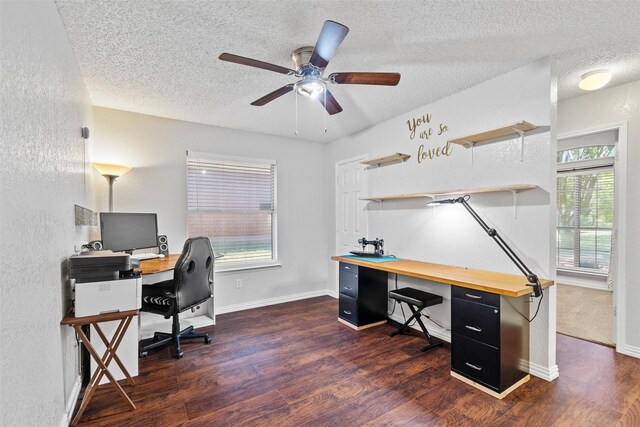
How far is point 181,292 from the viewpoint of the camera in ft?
8.86

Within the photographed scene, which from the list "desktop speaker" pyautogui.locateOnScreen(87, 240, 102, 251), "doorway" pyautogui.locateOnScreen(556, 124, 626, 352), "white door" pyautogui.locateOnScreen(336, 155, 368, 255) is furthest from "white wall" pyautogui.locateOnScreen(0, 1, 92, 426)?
"doorway" pyautogui.locateOnScreen(556, 124, 626, 352)

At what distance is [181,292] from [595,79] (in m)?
3.98

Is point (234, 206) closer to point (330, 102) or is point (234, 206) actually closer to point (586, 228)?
point (330, 102)

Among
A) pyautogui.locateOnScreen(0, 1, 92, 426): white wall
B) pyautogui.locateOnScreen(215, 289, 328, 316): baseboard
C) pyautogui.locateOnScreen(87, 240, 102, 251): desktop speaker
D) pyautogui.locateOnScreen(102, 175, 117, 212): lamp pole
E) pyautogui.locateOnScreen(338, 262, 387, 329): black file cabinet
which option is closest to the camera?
pyautogui.locateOnScreen(0, 1, 92, 426): white wall

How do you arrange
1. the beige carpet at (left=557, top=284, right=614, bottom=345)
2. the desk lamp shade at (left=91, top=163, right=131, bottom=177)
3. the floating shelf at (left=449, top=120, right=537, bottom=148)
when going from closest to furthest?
the floating shelf at (left=449, top=120, right=537, bottom=148) < the desk lamp shade at (left=91, top=163, right=131, bottom=177) < the beige carpet at (left=557, top=284, right=614, bottom=345)

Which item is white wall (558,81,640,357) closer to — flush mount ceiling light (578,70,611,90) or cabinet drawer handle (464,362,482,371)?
flush mount ceiling light (578,70,611,90)

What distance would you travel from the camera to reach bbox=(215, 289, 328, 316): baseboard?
157 inches

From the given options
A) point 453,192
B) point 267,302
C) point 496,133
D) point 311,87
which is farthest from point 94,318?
point 496,133

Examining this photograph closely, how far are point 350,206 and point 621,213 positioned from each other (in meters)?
2.83

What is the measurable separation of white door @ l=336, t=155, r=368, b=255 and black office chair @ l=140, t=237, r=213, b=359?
2079 millimetres

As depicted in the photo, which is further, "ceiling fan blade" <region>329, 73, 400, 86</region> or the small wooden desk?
"ceiling fan blade" <region>329, 73, 400, 86</region>

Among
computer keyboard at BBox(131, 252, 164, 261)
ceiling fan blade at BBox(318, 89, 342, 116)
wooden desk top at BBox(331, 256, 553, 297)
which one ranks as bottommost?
wooden desk top at BBox(331, 256, 553, 297)

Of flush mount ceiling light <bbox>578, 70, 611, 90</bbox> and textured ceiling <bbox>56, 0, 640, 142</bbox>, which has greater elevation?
textured ceiling <bbox>56, 0, 640, 142</bbox>

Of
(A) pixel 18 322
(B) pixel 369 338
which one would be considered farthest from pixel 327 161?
(A) pixel 18 322
